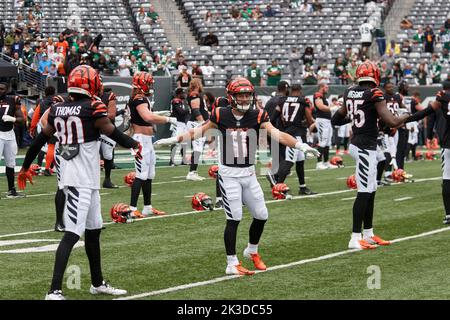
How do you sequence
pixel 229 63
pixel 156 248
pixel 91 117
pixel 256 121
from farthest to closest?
1. pixel 229 63
2. pixel 156 248
3. pixel 256 121
4. pixel 91 117

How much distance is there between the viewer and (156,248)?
37.4 feet

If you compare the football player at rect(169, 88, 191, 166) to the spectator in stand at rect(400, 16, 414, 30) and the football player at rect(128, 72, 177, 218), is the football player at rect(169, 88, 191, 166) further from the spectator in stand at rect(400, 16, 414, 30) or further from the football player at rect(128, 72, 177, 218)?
the spectator in stand at rect(400, 16, 414, 30)

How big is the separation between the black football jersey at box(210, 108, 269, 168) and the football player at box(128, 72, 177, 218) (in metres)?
3.39

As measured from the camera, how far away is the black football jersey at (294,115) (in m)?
17.5

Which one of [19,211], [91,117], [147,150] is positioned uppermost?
[91,117]

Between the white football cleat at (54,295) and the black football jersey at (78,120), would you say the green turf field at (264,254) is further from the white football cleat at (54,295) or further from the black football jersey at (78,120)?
the black football jersey at (78,120)

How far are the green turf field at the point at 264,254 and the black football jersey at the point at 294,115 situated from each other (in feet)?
4.23

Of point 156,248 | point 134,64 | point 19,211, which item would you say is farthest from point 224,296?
point 134,64

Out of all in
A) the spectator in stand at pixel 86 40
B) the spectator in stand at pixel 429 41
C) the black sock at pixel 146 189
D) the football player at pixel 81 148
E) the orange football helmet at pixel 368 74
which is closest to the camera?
the football player at pixel 81 148

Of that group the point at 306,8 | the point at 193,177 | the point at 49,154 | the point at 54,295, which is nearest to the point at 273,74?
the point at 306,8

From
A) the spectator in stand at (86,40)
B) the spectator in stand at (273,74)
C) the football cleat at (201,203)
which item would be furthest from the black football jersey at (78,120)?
the spectator in stand at (273,74)

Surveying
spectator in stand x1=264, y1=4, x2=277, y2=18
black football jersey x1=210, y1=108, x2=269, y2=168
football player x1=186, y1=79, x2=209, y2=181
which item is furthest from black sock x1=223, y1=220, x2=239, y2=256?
spectator in stand x1=264, y1=4, x2=277, y2=18

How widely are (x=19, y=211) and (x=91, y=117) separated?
7363 millimetres

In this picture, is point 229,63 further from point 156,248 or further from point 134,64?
point 156,248
